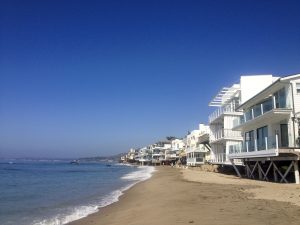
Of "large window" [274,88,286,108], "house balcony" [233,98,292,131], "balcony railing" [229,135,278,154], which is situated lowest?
"balcony railing" [229,135,278,154]

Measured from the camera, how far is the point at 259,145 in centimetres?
3000

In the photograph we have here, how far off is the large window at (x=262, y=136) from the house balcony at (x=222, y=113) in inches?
367

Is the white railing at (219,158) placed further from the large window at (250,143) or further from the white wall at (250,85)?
the large window at (250,143)

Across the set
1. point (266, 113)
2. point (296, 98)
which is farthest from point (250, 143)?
point (296, 98)

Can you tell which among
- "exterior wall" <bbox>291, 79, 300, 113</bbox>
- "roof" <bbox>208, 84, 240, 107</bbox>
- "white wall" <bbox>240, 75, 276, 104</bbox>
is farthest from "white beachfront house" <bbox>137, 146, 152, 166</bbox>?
"exterior wall" <bbox>291, 79, 300, 113</bbox>

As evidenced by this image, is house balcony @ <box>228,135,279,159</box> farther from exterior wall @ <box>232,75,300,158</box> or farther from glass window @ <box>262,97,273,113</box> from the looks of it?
glass window @ <box>262,97,273,113</box>

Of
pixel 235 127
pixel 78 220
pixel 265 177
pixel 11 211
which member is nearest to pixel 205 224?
pixel 78 220

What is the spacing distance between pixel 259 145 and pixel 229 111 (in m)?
16.7

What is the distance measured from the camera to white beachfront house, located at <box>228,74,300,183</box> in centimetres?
2678

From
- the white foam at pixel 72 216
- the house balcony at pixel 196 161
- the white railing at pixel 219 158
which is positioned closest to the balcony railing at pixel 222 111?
the white railing at pixel 219 158

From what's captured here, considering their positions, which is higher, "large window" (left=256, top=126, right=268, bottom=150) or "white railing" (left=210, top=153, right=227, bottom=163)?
"large window" (left=256, top=126, right=268, bottom=150)

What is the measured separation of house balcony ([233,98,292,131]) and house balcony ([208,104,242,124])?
9.26m

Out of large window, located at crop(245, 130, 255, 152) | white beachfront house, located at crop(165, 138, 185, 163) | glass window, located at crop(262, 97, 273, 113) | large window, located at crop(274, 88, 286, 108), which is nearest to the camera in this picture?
large window, located at crop(274, 88, 286, 108)

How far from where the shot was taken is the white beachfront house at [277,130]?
26781mm
